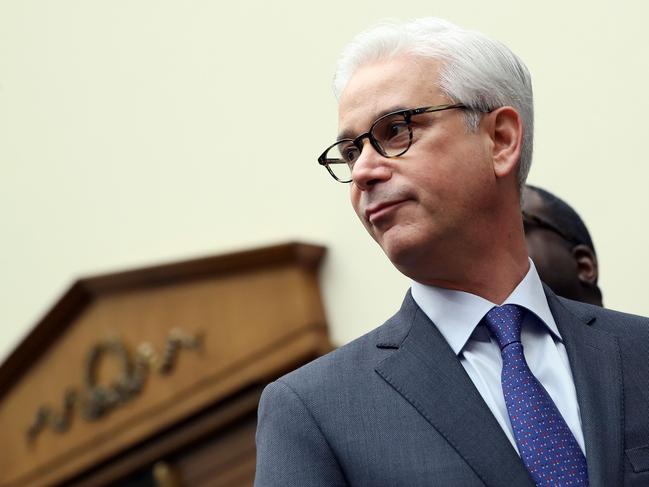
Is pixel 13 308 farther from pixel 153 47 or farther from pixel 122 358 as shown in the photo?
pixel 153 47

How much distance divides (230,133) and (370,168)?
374 centimetres

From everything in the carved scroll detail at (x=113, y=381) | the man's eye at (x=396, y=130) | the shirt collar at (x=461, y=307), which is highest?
the man's eye at (x=396, y=130)

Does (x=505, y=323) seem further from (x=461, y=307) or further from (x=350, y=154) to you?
(x=350, y=154)

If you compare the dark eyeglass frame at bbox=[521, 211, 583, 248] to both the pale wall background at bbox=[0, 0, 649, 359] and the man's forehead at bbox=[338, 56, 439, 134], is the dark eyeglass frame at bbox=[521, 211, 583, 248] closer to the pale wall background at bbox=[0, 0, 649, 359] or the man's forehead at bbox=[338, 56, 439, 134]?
the man's forehead at bbox=[338, 56, 439, 134]

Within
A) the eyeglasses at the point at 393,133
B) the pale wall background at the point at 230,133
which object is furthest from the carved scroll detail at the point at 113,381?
the eyeglasses at the point at 393,133

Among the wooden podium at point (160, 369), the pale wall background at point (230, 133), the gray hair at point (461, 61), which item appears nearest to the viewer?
the gray hair at point (461, 61)

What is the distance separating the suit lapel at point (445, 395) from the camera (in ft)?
4.81

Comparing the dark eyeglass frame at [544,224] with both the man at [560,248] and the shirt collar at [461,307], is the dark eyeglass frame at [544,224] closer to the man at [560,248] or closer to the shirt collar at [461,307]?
the man at [560,248]

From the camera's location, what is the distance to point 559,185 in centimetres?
385

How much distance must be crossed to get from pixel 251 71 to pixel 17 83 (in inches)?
72.3

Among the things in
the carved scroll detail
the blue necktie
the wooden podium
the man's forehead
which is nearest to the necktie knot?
the blue necktie

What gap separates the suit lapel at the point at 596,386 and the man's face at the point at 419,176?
188mm

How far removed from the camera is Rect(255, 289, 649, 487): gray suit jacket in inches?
58.1

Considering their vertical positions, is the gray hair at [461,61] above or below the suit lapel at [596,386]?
above
